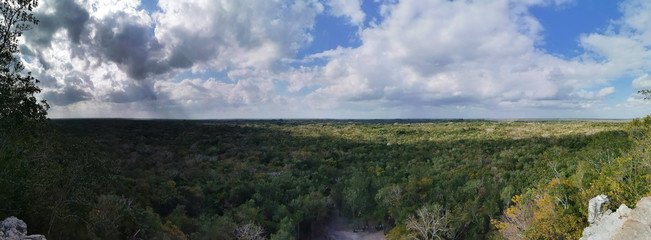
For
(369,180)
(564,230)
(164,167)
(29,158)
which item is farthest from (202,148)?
(564,230)

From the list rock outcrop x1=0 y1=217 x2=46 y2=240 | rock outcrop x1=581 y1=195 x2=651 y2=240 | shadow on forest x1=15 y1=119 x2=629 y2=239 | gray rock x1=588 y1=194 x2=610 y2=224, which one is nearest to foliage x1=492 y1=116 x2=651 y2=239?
gray rock x1=588 y1=194 x2=610 y2=224

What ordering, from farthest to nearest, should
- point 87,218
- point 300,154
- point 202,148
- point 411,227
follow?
point 202,148 < point 300,154 < point 411,227 < point 87,218

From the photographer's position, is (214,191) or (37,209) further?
(214,191)

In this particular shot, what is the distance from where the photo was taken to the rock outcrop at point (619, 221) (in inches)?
504

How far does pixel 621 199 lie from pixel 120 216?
3242 centimetres

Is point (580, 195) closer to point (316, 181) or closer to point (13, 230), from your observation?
point (316, 181)

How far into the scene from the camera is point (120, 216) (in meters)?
18.5

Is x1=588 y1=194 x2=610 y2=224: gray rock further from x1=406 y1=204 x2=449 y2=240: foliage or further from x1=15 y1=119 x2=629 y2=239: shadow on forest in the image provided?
x1=15 y1=119 x2=629 y2=239: shadow on forest

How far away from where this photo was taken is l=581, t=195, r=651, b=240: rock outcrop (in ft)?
42.0

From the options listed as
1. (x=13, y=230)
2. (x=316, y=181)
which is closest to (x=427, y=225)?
(x=316, y=181)

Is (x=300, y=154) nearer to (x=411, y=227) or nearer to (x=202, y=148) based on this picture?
(x=202, y=148)

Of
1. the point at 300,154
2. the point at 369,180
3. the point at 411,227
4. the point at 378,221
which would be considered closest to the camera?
the point at 411,227

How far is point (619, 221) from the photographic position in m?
15.2

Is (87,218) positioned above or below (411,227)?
above
